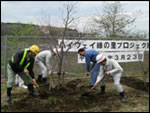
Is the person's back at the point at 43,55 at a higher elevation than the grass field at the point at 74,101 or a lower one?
higher

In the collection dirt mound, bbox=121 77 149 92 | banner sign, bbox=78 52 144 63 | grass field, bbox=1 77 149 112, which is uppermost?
banner sign, bbox=78 52 144 63

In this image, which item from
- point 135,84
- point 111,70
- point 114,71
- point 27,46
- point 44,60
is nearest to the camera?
point 114,71

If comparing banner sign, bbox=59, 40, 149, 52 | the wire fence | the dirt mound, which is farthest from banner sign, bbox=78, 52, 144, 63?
the dirt mound

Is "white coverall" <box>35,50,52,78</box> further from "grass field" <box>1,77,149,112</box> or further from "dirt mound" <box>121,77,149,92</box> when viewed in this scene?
"dirt mound" <box>121,77,149,92</box>

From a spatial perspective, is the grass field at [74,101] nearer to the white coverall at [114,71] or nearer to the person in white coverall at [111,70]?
the person in white coverall at [111,70]

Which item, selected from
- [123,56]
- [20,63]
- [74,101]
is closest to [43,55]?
[20,63]

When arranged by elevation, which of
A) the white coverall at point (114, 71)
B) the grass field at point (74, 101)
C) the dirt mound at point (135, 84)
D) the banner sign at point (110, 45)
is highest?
the banner sign at point (110, 45)

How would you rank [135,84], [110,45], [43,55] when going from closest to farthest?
1. [43,55]
2. [135,84]
3. [110,45]

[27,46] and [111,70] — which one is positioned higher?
[27,46]

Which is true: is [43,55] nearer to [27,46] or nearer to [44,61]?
[44,61]

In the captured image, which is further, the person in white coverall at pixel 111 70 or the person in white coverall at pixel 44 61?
the person in white coverall at pixel 44 61

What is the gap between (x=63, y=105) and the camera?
5.25 m

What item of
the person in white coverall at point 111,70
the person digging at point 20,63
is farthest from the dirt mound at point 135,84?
the person digging at point 20,63

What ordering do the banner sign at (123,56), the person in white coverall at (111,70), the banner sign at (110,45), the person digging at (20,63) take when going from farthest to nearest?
the banner sign at (123,56), the banner sign at (110,45), the person in white coverall at (111,70), the person digging at (20,63)
